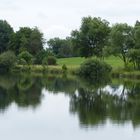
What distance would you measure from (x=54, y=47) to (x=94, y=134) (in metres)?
105

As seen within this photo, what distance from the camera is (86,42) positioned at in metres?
87.6

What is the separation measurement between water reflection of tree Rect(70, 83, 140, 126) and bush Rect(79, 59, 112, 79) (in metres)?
20.0

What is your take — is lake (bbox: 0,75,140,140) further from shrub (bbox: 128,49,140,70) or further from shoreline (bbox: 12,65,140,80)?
shrub (bbox: 128,49,140,70)

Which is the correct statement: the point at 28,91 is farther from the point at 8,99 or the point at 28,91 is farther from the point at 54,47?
the point at 54,47

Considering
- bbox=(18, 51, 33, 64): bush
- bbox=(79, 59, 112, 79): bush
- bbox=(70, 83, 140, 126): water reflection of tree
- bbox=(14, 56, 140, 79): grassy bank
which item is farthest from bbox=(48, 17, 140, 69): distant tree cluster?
bbox=(70, 83, 140, 126): water reflection of tree

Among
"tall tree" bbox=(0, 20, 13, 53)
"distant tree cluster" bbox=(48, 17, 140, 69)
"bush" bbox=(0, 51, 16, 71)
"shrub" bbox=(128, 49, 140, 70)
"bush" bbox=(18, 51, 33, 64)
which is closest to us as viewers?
"shrub" bbox=(128, 49, 140, 70)

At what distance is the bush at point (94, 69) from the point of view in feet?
230

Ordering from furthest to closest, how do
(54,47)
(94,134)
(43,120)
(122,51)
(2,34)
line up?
(54,47)
(2,34)
(122,51)
(43,120)
(94,134)

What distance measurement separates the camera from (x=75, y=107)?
35000 millimetres

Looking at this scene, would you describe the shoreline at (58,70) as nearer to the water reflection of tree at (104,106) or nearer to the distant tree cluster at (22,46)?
the distant tree cluster at (22,46)

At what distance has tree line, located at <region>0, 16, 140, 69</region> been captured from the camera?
71.2 m

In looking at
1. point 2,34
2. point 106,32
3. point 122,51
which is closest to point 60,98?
point 122,51

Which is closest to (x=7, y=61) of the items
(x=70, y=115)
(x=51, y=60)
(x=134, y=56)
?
(x=51, y=60)

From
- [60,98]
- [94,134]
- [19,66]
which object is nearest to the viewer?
[94,134]
